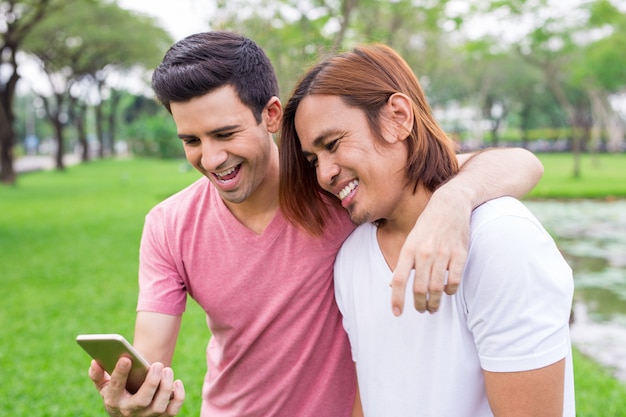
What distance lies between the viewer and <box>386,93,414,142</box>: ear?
5.78 feet

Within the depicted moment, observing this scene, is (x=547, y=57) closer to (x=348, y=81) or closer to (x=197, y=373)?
(x=197, y=373)

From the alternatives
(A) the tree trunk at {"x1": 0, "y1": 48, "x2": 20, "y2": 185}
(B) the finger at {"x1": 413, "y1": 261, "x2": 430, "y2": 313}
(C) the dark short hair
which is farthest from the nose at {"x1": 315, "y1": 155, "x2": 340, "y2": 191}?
(A) the tree trunk at {"x1": 0, "y1": 48, "x2": 20, "y2": 185}

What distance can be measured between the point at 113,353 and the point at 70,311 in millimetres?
6048

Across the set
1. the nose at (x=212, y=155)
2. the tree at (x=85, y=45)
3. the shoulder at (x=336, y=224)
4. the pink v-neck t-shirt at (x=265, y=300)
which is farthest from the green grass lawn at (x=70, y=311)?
the tree at (x=85, y=45)

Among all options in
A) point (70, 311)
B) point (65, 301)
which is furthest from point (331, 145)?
point (65, 301)

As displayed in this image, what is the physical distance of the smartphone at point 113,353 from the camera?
1425 mm

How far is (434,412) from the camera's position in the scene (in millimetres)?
1616

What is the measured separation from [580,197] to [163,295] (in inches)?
599

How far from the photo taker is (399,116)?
5.81 ft

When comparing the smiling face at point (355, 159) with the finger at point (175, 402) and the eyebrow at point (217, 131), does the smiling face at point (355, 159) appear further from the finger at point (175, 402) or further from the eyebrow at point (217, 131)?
the finger at point (175, 402)

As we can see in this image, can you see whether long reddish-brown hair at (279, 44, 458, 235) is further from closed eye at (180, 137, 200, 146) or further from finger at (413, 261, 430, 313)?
finger at (413, 261, 430, 313)

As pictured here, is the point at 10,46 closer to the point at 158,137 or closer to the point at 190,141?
the point at 190,141

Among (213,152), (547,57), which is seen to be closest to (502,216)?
(213,152)

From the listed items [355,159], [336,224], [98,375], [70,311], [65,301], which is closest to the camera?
[98,375]
